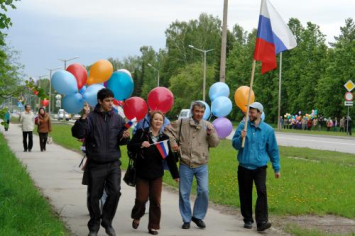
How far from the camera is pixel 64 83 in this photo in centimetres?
864

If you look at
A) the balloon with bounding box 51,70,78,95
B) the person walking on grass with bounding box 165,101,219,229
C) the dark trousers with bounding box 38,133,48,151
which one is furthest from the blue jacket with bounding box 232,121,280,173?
the dark trousers with bounding box 38,133,48,151

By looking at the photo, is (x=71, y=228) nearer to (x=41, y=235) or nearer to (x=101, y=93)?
(x=41, y=235)

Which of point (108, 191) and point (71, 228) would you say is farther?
point (71, 228)

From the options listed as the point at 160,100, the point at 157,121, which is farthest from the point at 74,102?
the point at 157,121

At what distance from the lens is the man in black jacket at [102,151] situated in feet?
24.2

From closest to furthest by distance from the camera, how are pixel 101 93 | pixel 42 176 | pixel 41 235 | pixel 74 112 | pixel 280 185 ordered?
pixel 41 235, pixel 101 93, pixel 74 112, pixel 280 185, pixel 42 176

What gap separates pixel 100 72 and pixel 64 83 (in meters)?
0.62

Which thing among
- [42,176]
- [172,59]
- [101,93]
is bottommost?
[42,176]

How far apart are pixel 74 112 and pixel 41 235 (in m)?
2.32

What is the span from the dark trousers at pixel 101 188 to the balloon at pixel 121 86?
1.57 meters

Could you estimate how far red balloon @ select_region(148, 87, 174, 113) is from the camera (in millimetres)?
8914

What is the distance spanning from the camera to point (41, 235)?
686cm

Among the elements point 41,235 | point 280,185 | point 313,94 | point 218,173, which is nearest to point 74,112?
point 41,235

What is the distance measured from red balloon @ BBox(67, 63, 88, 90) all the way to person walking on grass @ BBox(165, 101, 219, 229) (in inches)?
61.6
